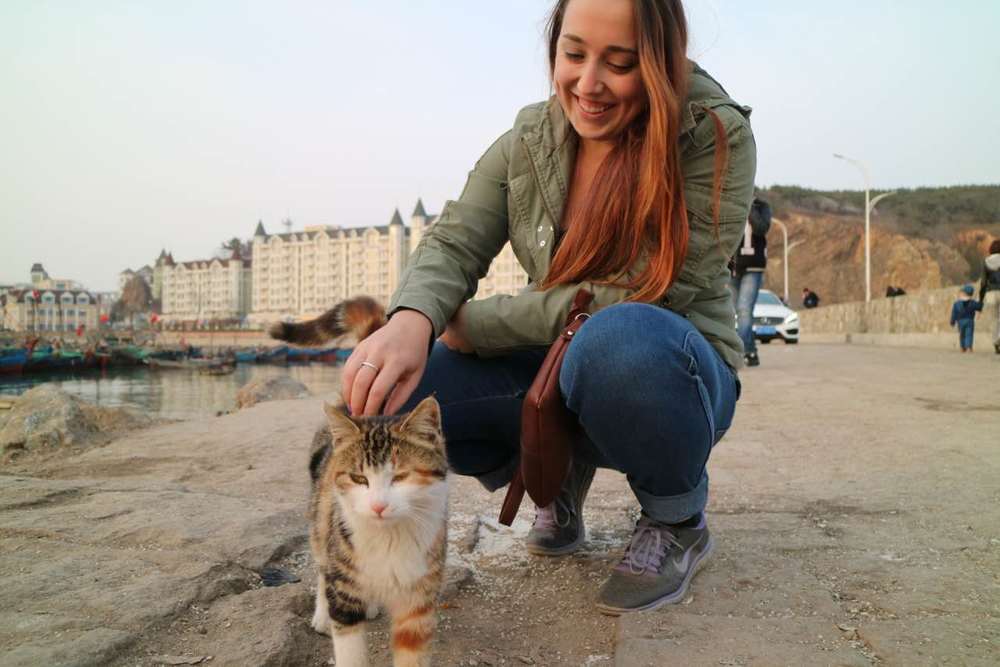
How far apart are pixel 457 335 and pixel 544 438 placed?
631 millimetres

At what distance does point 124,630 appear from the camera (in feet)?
5.45

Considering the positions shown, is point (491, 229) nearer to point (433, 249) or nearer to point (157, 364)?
point (433, 249)

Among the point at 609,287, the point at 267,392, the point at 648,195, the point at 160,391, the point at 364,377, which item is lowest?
the point at 160,391

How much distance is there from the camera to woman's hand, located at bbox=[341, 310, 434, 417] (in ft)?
6.31

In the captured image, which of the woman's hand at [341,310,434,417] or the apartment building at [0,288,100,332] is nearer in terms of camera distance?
the woman's hand at [341,310,434,417]

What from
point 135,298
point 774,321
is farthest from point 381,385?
point 135,298

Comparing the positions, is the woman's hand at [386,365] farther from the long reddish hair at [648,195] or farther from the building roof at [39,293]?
the building roof at [39,293]

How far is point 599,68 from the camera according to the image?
216 centimetres

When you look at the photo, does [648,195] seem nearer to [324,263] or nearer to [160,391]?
[160,391]

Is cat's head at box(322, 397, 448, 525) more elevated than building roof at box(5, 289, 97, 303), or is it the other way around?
building roof at box(5, 289, 97, 303)

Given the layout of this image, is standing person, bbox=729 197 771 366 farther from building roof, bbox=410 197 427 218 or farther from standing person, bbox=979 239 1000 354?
building roof, bbox=410 197 427 218

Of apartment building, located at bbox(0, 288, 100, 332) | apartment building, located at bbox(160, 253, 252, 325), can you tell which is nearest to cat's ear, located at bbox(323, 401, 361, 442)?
apartment building, located at bbox(0, 288, 100, 332)

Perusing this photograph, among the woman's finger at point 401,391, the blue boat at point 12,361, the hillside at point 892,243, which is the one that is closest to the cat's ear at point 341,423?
the woman's finger at point 401,391

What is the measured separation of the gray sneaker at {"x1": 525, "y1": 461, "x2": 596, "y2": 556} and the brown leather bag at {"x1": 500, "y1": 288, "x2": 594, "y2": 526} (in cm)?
53
